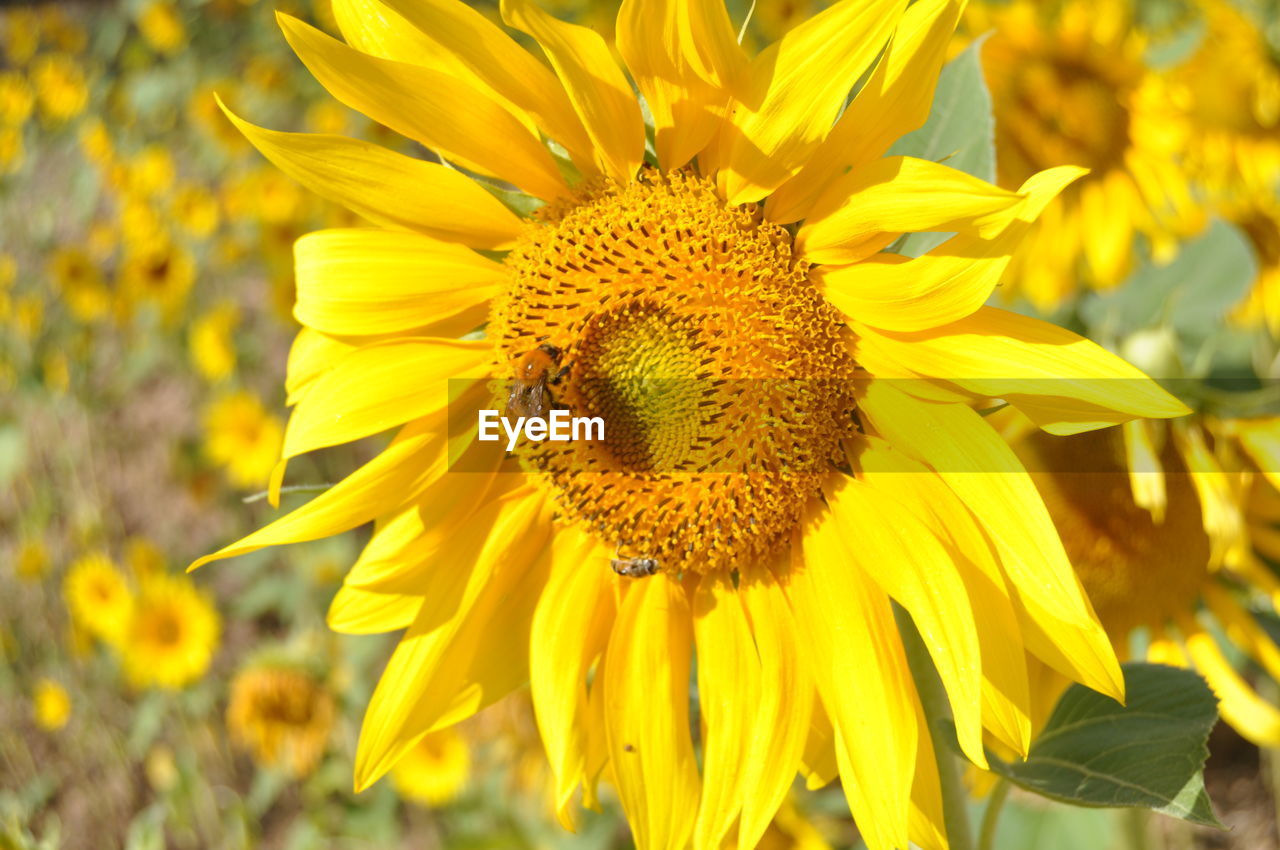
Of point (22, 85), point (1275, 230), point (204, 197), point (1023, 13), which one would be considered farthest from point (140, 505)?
point (1275, 230)

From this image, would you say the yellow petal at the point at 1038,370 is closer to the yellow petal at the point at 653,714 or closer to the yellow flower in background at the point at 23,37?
the yellow petal at the point at 653,714

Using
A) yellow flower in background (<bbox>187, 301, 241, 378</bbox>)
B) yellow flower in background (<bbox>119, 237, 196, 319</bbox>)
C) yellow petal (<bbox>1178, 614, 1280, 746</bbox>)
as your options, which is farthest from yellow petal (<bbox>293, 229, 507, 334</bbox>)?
yellow flower in background (<bbox>119, 237, 196, 319</bbox>)

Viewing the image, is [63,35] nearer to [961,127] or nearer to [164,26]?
[164,26]

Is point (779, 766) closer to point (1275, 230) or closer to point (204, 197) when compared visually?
point (1275, 230)

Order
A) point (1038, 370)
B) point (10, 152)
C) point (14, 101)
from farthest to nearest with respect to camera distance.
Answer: point (14, 101) < point (10, 152) < point (1038, 370)

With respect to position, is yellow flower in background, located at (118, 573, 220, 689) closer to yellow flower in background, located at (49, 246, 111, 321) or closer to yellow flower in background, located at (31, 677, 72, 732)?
yellow flower in background, located at (31, 677, 72, 732)

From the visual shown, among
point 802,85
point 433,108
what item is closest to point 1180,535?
point 802,85
